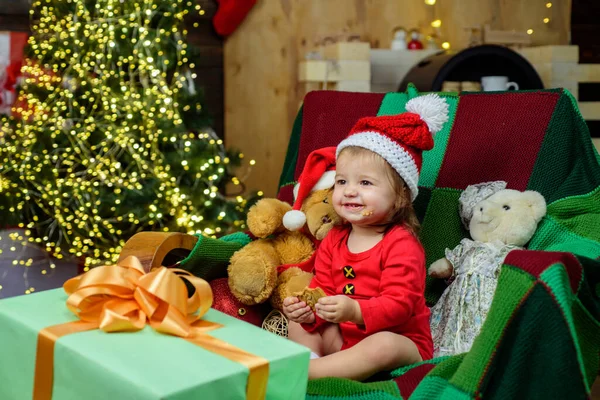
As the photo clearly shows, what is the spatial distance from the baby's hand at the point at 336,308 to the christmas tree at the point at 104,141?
1468mm

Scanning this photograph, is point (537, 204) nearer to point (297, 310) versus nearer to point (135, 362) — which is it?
point (297, 310)

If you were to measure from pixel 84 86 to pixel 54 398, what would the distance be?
76.5 inches

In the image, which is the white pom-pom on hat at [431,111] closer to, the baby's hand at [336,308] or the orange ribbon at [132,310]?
the baby's hand at [336,308]

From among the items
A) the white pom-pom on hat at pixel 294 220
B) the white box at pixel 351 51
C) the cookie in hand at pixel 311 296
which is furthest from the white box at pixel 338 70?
the cookie in hand at pixel 311 296

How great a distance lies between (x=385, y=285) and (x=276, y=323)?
0.30 m

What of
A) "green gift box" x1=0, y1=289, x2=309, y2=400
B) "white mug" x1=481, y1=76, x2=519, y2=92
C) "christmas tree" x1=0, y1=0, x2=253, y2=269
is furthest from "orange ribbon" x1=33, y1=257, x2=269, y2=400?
"white mug" x1=481, y1=76, x2=519, y2=92

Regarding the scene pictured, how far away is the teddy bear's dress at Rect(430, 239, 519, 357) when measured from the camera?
1664 mm

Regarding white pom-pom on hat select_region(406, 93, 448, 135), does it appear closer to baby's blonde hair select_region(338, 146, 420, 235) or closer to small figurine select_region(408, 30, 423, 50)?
baby's blonde hair select_region(338, 146, 420, 235)

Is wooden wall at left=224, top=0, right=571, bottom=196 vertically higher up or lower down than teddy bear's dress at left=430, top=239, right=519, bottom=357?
higher up

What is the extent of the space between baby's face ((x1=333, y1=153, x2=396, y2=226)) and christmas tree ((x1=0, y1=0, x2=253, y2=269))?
136 centimetres

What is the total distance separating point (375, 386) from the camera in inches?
53.7

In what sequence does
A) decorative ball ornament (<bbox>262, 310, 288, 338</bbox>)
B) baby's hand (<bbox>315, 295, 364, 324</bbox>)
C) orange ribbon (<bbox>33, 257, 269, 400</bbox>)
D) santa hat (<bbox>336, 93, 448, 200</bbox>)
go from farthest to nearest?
decorative ball ornament (<bbox>262, 310, 288, 338</bbox>)
santa hat (<bbox>336, 93, 448, 200</bbox>)
baby's hand (<bbox>315, 295, 364, 324</bbox>)
orange ribbon (<bbox>33, 257, 269, 400</bbox>)

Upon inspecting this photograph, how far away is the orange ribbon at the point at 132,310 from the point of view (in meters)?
1.24

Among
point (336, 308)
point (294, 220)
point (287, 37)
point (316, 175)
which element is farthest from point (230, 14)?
point (336, 308)
